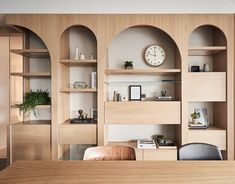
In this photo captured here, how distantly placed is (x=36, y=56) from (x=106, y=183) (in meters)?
2.42

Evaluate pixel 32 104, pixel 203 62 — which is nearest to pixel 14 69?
pixel 32 104

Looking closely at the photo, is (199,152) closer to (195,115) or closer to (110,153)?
(110,153)

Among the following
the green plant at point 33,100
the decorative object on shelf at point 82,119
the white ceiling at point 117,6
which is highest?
the white ceiling at point 117,6

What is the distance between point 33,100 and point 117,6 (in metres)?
1.67

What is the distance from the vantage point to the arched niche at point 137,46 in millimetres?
3219

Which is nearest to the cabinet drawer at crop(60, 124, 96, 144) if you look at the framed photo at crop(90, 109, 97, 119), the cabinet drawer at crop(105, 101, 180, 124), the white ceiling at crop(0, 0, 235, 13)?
the cabinet drawer at crop(105, 101, 180, 124)

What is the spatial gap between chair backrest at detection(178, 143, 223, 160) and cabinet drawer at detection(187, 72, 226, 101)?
2.99ft

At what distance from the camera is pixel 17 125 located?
2.89 metres

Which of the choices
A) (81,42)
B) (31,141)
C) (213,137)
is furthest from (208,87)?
(31,141)

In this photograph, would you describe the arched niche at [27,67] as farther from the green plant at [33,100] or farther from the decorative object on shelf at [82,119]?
the decorative object on shelf at [82,119]

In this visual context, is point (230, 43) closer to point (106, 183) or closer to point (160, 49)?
point (160, 49)

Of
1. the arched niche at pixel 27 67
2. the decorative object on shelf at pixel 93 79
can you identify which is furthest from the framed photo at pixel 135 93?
the arched niche at pixel 27 67

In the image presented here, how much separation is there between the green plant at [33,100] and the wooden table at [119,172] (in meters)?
1.24

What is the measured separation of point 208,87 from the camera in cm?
280
